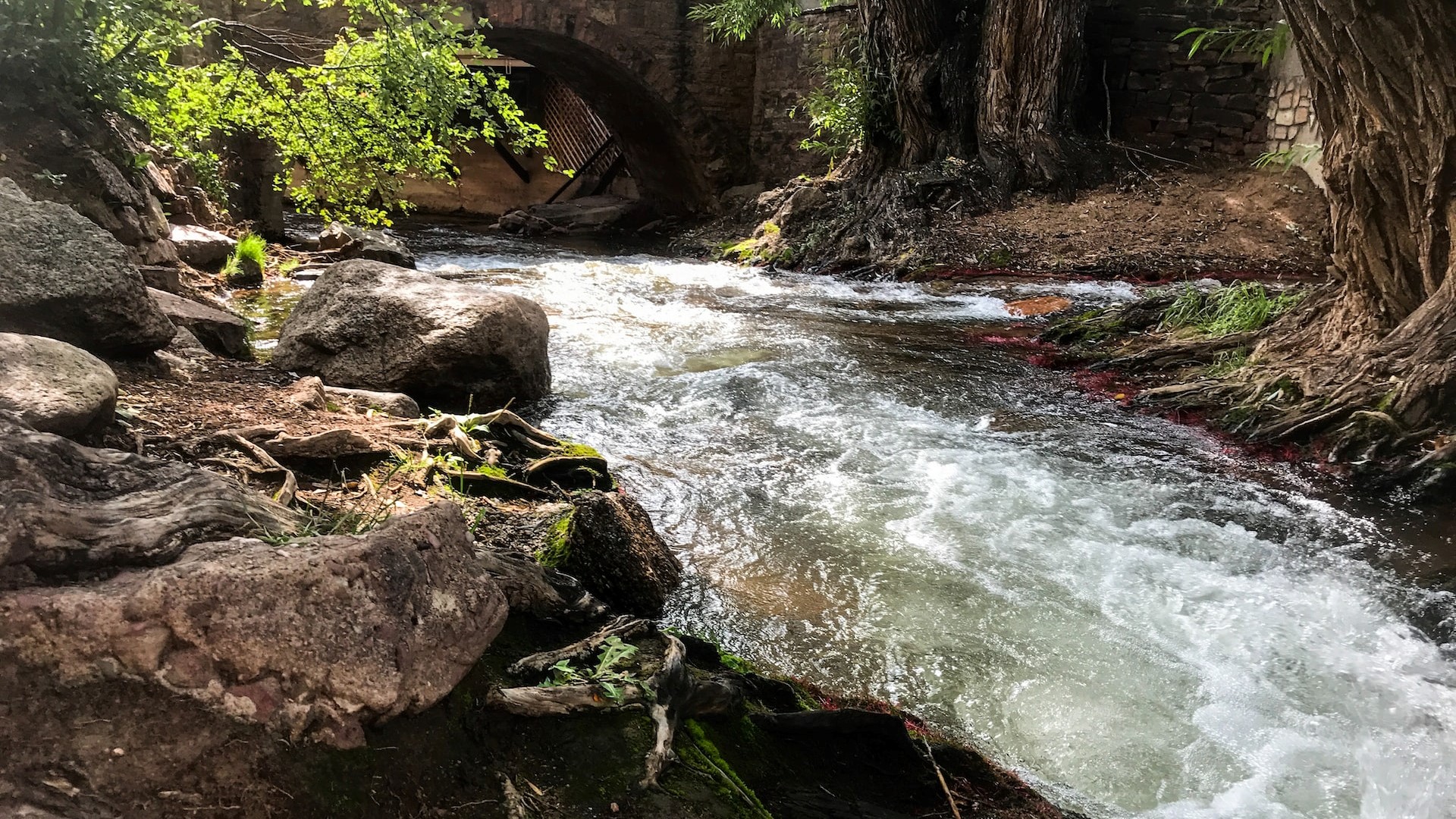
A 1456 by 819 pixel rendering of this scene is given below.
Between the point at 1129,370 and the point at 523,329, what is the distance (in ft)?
13.0

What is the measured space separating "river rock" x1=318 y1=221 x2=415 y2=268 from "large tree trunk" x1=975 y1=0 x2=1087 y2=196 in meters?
6.87

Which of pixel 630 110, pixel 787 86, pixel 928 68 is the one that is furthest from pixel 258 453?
pixel 630 110

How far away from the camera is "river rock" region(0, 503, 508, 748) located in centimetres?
142

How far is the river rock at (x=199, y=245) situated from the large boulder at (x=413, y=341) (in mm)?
2789

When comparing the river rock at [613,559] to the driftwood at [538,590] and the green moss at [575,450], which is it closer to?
the driftwood at [538,590]

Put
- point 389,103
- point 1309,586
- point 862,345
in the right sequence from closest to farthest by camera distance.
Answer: point 1309,586 → point 389,103 → point 862,345

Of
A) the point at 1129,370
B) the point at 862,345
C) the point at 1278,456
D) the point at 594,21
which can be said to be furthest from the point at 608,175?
the point at 1278,456

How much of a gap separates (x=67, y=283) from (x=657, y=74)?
43.0ft

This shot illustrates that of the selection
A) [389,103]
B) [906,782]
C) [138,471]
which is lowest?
[906,782]

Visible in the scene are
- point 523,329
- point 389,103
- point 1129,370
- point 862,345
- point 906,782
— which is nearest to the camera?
point 906,782

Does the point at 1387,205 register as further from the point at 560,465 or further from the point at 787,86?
the point at 787,86

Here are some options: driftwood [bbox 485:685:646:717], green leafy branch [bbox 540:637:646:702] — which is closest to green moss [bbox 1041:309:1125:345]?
green leafy branch [bbox 540:637:646:702]

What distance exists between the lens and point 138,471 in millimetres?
1936

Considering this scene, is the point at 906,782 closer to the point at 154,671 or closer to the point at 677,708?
the point at 677,708
